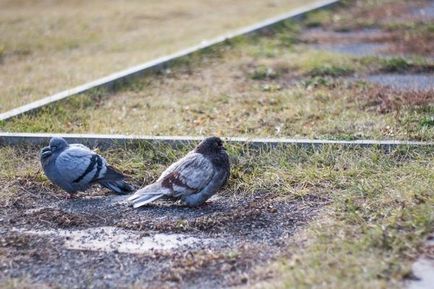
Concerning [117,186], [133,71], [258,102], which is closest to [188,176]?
[117,186]

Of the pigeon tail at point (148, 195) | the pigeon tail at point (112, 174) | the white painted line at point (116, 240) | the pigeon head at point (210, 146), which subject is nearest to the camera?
the white painted line at point (116, 240)

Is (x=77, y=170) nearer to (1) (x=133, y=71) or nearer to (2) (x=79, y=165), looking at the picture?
(2) (x=79, y=165)

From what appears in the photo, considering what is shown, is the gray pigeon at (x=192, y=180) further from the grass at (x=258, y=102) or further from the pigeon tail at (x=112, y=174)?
the grass at (x=258, y=102)

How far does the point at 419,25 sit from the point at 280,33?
2101 mm

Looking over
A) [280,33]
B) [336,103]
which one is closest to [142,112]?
[336,103]

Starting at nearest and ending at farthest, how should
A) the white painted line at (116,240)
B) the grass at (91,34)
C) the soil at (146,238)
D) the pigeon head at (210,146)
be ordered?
the soil at (146,238), the white painted line at (116,240), the pigeon head at (210,146), the grass at (91,34)

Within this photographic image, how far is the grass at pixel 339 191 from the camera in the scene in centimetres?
434

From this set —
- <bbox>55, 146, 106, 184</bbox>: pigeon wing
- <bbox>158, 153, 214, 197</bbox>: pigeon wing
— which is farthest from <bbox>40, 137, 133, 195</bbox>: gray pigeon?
<bbox>158, 153, 214, 197</bbox>: pigeon wing

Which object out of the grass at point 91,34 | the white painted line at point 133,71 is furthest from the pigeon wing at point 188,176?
the grass at point 91,34

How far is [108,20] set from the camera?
535 inches

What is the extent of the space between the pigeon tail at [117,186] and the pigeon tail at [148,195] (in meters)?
0.33

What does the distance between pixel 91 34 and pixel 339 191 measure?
24.6ft

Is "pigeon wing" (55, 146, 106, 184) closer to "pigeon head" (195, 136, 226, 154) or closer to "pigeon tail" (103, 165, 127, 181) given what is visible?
"pigeon tail" (103, 165, 127, 181)

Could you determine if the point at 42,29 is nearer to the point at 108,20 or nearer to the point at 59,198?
the point at 108,20
